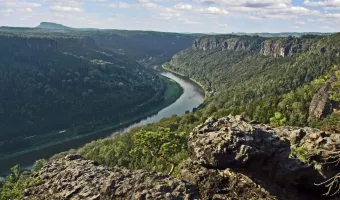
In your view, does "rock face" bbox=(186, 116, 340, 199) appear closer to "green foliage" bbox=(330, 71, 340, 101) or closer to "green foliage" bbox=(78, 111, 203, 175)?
"green foliage" bbox=(330, 71, 340, 101)

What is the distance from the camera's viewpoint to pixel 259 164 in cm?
2192

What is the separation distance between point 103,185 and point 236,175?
924 cm

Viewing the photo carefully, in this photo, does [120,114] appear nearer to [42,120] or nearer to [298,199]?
[42,120]

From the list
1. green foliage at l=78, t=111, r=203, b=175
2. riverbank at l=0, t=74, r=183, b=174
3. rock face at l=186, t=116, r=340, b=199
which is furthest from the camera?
riverbank at l=0, t=74, r=183, b=174

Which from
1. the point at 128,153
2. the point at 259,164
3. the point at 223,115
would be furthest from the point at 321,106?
the point at 259,164

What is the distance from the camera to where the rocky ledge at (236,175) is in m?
21.5

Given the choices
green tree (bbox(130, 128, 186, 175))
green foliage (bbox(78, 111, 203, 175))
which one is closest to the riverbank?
green foliage (bbox(78, 111, 203, 175))

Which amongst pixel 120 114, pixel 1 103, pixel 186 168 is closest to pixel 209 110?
pixel 120 114

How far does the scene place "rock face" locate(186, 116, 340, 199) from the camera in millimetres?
21594

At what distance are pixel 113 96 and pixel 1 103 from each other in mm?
60841

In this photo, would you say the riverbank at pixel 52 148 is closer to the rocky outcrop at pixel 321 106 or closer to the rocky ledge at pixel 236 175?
the rocky outcrop at pixel 321 106

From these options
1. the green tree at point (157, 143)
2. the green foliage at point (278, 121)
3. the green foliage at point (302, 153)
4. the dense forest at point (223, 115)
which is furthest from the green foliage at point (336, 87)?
the green tree at point (157, 143)

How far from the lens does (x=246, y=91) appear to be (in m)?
165

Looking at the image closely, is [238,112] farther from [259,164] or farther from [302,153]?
[302,153]
